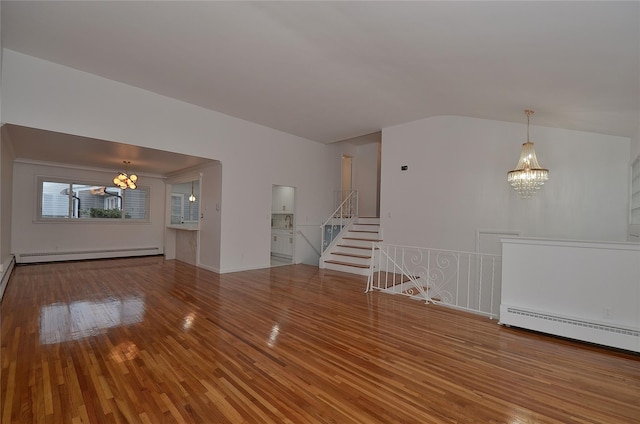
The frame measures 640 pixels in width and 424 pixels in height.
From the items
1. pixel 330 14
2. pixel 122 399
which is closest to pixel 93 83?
pixel 330 14

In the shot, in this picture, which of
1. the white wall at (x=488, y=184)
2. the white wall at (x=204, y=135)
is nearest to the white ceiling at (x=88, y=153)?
the white wall at (x=204, y=135)

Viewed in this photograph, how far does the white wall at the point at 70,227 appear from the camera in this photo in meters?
6.95

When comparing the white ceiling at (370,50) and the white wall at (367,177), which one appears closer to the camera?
the white ceiling at (370,50)

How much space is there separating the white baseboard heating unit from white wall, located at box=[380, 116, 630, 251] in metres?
2.13

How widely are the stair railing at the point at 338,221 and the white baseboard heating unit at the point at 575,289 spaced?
16.2 ft

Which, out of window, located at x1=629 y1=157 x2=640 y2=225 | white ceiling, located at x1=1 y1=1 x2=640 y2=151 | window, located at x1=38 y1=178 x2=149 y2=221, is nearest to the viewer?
white ceiling, located at x1=1 y1=1 x2=640 y2=151

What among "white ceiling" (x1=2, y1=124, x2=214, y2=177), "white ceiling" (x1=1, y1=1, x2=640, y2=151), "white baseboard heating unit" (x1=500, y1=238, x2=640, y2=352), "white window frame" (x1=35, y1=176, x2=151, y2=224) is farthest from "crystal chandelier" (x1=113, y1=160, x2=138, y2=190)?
"white baseboard heating unit" (x1=500, y1=238, x2=640, y2=352)

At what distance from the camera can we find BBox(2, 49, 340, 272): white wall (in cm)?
404

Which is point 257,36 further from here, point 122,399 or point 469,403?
point 469,403

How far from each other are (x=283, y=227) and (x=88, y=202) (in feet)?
18.4

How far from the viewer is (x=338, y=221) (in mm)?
8742

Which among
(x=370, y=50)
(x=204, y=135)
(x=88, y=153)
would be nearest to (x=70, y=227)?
(x=88, y=153)

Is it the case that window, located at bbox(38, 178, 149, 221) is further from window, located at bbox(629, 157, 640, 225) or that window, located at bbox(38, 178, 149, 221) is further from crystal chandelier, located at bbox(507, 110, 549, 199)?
window, located at bbox(629, 157, 640, 225)

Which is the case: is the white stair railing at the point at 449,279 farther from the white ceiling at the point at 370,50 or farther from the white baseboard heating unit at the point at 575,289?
the white ceiling at the point at 370,50
